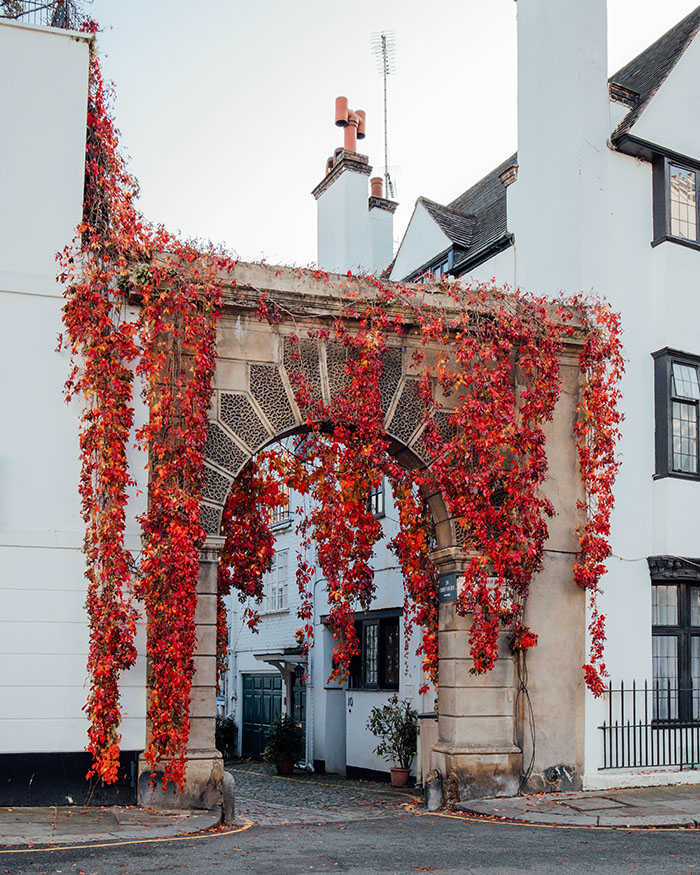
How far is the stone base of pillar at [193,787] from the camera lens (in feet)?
37.7

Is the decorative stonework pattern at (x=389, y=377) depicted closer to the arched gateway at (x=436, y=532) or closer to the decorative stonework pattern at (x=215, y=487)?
the arched gateway at (x=436, y=532)

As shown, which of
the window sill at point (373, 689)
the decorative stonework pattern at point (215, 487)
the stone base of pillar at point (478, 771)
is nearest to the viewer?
the decorative stonework pattern at point (215, 487)

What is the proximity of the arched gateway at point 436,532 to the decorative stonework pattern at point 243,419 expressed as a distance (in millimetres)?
12

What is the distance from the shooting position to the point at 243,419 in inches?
500

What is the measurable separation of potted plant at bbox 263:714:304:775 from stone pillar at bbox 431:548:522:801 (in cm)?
1061

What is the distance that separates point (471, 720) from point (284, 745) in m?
11.2

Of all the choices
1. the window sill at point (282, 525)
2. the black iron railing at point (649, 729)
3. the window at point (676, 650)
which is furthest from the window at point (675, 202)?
the window sill at point (282, 525)

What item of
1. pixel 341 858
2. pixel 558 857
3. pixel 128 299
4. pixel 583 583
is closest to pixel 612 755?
pixel 583 583

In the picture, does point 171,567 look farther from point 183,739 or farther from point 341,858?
point 341,858

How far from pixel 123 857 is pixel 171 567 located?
3411 mm

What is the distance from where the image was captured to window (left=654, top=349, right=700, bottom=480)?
1502 cm

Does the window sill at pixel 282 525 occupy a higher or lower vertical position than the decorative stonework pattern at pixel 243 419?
lower

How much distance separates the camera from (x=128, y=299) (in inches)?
490

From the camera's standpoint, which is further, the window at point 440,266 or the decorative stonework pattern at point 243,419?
the window at point 440,266
